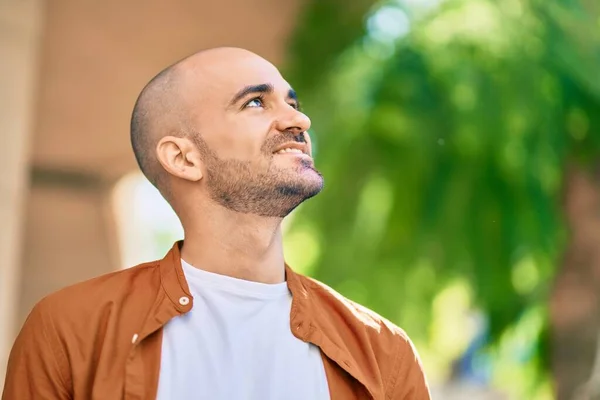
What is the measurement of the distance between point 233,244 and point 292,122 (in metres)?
0.25

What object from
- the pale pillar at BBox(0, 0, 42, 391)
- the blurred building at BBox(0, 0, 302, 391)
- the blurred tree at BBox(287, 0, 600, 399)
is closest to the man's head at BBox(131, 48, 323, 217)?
the pale pillar at BBox(0, 0, 42, 391)

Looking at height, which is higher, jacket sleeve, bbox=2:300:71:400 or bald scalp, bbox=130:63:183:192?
bald scalp, bbox=130:63:183:192

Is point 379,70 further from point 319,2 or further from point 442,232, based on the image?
point 319,2

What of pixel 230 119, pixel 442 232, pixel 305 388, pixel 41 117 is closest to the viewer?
pixel 305 388

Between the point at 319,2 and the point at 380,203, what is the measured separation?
6.24 feet

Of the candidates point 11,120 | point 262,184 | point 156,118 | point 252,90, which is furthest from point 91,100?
point 262,184

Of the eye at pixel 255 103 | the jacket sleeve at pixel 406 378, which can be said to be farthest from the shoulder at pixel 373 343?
the eye at pixel 255 103

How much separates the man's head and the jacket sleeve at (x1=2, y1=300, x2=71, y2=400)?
369mm

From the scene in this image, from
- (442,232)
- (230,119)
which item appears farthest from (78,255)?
(230,119)

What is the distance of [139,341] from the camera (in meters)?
1.65

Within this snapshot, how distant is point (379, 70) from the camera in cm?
493

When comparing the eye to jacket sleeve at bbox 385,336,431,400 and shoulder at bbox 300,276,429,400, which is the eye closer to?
shoulder at bbox 300,276,429,400

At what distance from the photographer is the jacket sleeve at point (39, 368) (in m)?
1.63

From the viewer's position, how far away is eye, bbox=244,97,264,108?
6.05 ft
